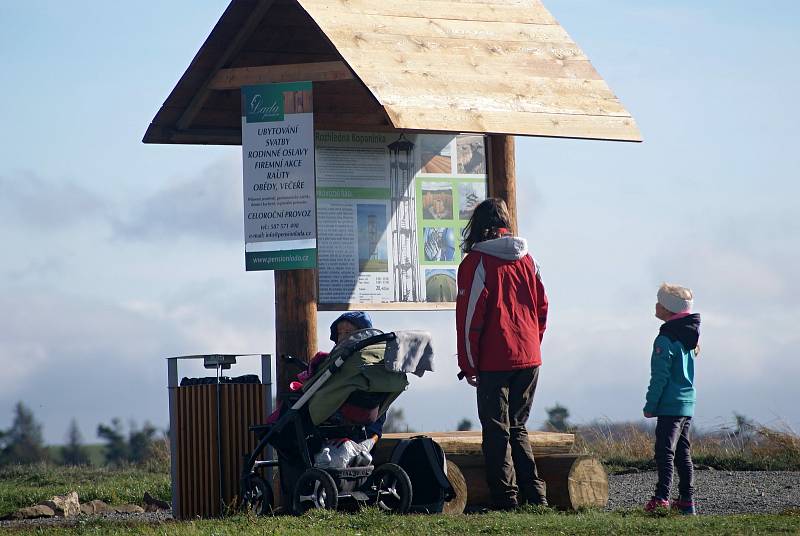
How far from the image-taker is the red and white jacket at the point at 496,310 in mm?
9109

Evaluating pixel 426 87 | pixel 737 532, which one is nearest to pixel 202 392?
pixel 426 87

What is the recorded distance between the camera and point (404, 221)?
38.4ft

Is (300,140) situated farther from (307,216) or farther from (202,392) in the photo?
(202,392)

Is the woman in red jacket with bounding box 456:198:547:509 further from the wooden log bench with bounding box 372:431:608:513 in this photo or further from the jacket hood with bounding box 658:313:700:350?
the jacket hood with bounding box 658:313:700:350

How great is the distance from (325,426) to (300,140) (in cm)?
264

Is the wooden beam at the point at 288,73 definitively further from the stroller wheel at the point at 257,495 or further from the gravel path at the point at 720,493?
the gravel path at the point at 720,493

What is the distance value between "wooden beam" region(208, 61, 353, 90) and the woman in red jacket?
2054 millimetres

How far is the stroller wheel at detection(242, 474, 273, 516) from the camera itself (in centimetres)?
938

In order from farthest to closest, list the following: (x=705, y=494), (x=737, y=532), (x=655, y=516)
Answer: (x=705, y=494)
(x=655, y=516)
(x=737, y=532)

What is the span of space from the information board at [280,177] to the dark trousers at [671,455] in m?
2.95

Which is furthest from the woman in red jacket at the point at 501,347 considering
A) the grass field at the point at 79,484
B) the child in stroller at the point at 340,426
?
the grass field at the point at 79,484

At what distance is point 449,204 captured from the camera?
11953 mm

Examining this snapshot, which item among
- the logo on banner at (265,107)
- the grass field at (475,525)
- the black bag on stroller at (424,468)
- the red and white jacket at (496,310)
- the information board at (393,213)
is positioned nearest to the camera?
the grass field at (475,525)

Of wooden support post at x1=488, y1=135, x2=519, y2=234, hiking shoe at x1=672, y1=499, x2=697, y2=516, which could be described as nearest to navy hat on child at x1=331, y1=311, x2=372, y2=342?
hiking shoe at x1=672, y1=499, x2=697, y2=516
